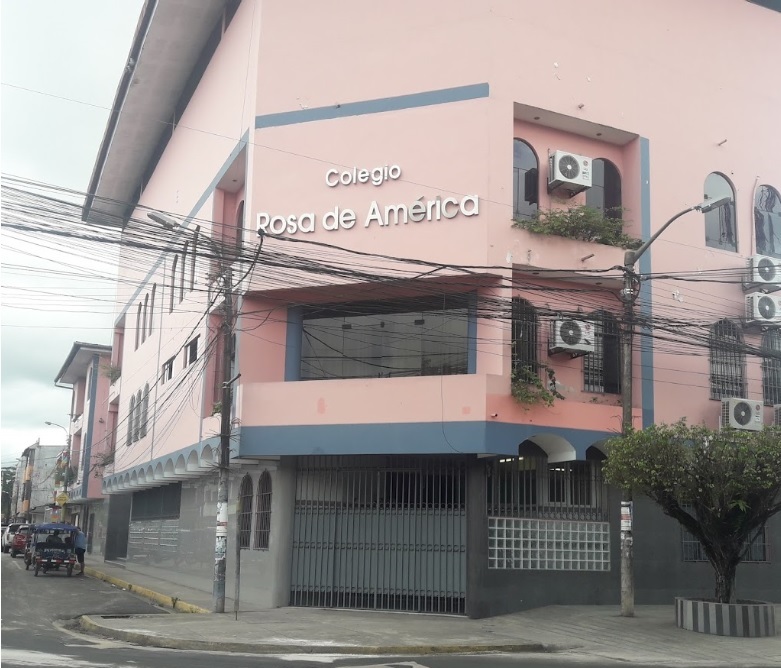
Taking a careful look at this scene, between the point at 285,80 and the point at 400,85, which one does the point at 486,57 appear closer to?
the point at 400,85

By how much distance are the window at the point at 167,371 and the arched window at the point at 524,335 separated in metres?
12.1

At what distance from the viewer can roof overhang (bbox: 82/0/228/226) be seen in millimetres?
23766

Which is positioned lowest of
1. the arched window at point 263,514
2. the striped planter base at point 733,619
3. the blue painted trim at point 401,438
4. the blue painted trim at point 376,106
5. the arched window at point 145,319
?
the striped planter base at point 733,619

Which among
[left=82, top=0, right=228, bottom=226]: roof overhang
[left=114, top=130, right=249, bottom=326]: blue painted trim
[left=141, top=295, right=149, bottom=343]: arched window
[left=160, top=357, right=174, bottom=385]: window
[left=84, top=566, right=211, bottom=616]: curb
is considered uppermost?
[left=82, top=0, right=228, bottom=226]: roof overhang

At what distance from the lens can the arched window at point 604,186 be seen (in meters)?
20.3

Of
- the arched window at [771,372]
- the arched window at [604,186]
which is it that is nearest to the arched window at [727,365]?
the arched window at [771,372]

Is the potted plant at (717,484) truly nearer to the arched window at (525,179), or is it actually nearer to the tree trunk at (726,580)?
the tree trunk at (726,580)

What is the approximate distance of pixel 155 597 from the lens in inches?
819

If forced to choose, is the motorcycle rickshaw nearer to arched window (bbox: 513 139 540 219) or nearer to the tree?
arched window (bbox: 513 139 540 219)

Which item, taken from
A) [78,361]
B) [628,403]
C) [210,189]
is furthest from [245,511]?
[78,361]

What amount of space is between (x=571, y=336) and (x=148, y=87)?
16580 mm

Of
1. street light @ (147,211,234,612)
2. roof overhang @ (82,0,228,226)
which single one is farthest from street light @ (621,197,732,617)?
roof overhang @ (82,0,228,226)

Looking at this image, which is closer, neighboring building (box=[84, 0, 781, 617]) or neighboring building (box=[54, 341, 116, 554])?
neighboring building (box=[84, 0, 781, 617])

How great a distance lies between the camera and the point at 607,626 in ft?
49.9
